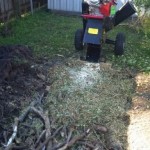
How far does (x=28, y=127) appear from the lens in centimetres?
531

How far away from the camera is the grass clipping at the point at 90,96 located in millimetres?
5584

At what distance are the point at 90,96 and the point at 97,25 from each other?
1896 mm

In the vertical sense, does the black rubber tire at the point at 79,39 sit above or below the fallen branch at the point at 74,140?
above

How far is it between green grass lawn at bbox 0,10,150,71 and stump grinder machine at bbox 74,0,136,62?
1.10 ft

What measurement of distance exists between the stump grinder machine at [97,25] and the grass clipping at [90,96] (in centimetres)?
41

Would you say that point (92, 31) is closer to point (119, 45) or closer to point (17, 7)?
point (119, 45)

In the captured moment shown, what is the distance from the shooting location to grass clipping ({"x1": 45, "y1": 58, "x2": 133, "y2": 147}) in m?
5.58

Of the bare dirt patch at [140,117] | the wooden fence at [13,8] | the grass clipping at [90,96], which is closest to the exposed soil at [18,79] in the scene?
the grass clipping at [90,96]

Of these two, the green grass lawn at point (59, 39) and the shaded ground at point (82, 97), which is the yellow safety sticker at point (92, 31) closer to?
the shaded ground at point (82, 97)

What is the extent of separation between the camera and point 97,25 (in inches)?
296

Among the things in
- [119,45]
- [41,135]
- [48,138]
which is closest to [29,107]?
[41,135]

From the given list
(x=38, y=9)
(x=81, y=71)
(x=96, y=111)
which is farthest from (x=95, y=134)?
(x=38, y=9)

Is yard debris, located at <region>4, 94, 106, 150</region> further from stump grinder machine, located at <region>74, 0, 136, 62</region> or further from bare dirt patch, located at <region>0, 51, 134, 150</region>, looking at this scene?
stump grinder machine, located at <region>74, 0, 136, 62</region>

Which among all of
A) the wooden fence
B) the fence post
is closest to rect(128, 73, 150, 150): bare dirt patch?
the wooden fence
